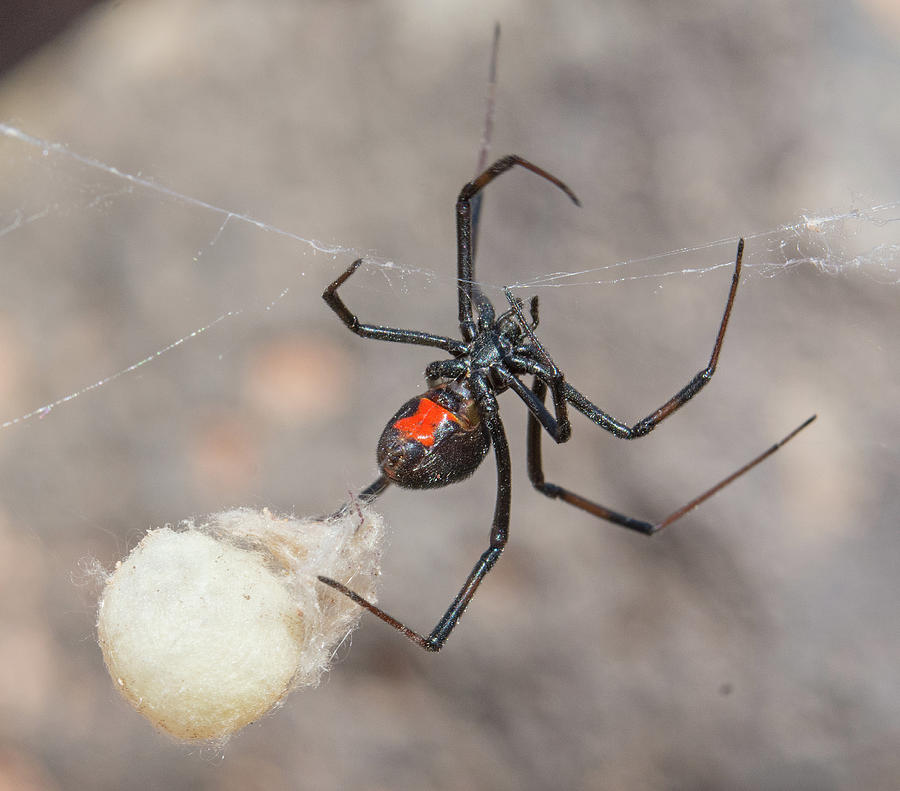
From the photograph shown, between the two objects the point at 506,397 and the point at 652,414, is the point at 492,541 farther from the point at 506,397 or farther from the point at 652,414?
the point at 506,397

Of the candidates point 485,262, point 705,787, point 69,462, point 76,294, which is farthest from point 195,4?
point 705,787

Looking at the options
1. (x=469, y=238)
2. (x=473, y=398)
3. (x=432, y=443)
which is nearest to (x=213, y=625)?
(x=432, y=443)

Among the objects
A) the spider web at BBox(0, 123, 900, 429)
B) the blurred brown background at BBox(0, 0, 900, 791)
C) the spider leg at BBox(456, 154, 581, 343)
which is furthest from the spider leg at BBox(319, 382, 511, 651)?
the blurred brown background at BBox(0, 0, 900, 791)

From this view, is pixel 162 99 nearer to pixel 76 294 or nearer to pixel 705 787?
pixel 76 294

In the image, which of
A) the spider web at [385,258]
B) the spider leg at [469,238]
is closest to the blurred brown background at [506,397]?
the spider web at [385,258]

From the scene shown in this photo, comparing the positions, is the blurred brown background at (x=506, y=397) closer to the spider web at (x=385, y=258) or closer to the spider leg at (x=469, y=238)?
the spider web at (x=385, y=258)

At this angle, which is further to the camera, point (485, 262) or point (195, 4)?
point (195, 4)
